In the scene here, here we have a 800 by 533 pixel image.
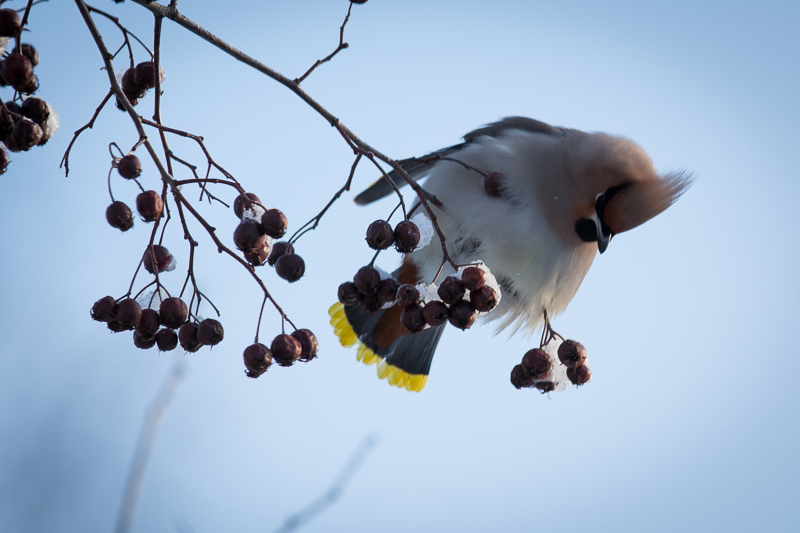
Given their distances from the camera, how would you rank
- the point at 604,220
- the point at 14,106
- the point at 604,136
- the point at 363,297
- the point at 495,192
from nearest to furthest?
the point at 14,106 → the point at 363,297 → the point at 495,192 → the point at 604,220 → the point at 604,136

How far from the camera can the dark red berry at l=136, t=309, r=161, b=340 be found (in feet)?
5.54

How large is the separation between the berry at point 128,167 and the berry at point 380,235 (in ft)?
1.97

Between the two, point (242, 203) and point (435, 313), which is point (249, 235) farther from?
point (435, 313)

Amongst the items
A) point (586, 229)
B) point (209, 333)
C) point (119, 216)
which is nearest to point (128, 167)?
point (119, 216)

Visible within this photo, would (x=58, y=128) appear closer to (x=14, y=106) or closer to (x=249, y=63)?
(x=14, y=106)

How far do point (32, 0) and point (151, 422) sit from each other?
67.7 inches

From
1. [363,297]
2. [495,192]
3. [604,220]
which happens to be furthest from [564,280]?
[363,297]

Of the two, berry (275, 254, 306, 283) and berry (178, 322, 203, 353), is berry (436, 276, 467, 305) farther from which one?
berry (178, 322, 203, 353)

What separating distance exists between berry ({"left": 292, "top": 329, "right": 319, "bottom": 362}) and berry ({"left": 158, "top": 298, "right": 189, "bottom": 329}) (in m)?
0.27

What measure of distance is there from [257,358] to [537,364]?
88 cm

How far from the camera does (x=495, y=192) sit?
2617 millimetres

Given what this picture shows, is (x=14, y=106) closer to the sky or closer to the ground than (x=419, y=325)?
closer to the sky

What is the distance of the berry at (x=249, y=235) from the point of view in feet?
5.17

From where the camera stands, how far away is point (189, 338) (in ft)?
5.54
